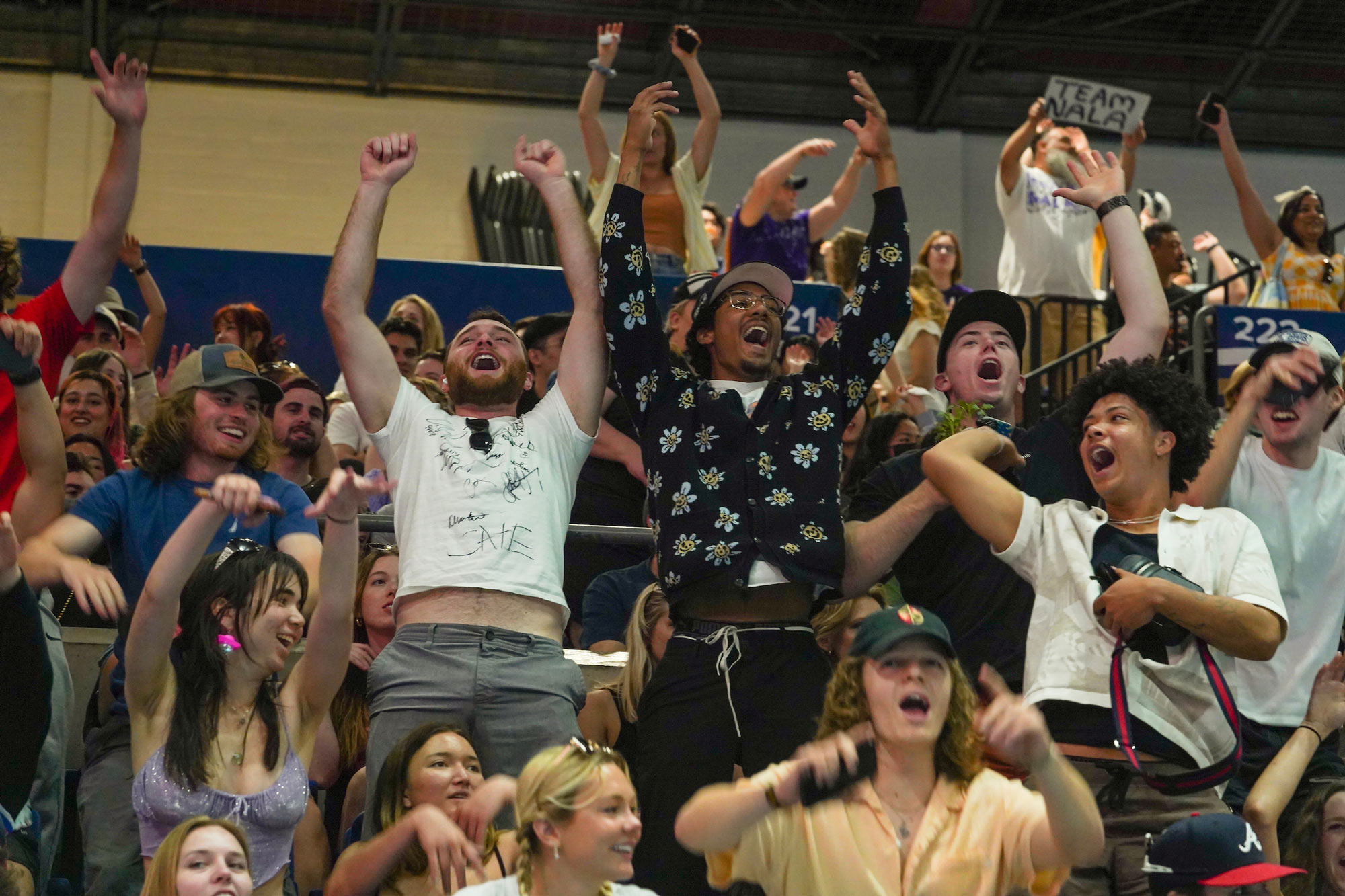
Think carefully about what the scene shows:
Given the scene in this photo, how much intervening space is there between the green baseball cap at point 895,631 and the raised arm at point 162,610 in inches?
55.1

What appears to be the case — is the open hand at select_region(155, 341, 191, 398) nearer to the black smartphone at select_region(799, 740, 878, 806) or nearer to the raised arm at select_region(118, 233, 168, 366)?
the raised arm at select_region(118, 233, 168, 366)

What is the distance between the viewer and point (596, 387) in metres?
4.27

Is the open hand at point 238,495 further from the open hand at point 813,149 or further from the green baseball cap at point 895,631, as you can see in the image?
the open hand at point 813,149

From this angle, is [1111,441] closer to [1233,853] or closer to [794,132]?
[1233,853]

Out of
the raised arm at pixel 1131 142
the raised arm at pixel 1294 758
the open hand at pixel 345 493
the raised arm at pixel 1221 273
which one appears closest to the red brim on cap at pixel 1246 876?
the raised arm at pixel 1294 758

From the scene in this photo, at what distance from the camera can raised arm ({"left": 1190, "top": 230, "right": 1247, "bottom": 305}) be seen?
10562mm

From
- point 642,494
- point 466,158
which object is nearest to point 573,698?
point 642,494

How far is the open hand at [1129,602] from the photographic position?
355cm

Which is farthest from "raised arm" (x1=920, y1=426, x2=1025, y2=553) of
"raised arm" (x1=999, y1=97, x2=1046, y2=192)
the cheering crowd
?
"raised arm" (x1=999, y1=97, x2=1046, y2=192)

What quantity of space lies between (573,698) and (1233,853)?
63.4 inches

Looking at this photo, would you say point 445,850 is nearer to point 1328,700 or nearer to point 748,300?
point 748,300

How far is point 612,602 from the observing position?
5230 mm

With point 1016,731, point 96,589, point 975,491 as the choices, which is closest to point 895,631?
point 1016,731

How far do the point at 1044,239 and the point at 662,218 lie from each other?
3.06m
